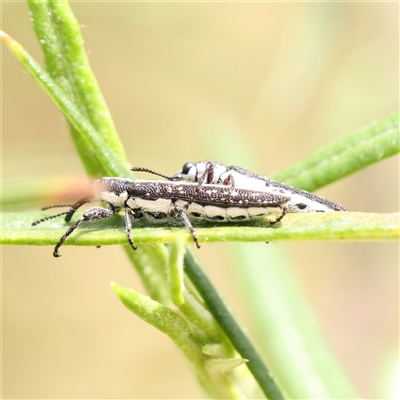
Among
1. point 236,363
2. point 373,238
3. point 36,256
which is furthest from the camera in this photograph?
point 36,256

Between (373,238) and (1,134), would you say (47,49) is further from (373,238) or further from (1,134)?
(1,134)

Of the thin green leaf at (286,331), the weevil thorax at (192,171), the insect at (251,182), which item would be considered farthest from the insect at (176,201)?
the thin green leaf at (286,331)

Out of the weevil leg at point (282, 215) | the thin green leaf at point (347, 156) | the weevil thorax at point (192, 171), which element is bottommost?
the weevil leg at point (282, 215)

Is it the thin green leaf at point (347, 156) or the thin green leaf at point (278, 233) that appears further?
the thin green leaf at point (347, 156)

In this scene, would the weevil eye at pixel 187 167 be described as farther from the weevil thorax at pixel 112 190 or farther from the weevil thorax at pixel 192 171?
the weevil thorax at pixel 112 190

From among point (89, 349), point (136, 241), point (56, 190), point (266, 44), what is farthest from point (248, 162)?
point (266, 44)

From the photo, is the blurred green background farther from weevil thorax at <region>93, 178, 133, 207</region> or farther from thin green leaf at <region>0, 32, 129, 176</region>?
thin green leaf at <region>0, 32, 129, 176</region>

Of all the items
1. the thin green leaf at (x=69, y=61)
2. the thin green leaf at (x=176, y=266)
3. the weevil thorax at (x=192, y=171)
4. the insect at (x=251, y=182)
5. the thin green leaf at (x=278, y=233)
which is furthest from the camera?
the weevil thorax at (x=192, y=171)

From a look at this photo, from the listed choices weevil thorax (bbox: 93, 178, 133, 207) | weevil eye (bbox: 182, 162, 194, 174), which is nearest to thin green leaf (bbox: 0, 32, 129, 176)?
weevil thorax (bbox: 93, 178, 133, 207)
